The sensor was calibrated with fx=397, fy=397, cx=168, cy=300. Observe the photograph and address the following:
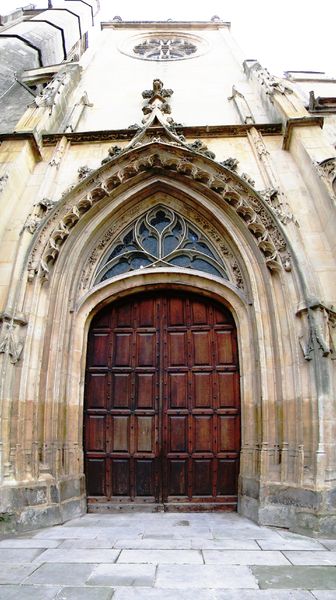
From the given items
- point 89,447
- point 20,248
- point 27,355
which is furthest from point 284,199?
point 89,447

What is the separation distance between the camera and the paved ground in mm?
3135

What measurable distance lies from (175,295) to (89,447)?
3.15 meters

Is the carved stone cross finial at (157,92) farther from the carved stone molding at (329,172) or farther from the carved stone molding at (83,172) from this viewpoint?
the carved stone molding at (329,172)

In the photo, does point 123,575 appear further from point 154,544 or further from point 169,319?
point 169,319

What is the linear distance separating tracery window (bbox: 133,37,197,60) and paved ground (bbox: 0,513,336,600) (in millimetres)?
13991

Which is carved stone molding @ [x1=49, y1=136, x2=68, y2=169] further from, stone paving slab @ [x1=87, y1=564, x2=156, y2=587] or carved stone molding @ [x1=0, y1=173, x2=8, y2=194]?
stone paving slab @ [x1=87, y1=564, x2=156, y2=587]

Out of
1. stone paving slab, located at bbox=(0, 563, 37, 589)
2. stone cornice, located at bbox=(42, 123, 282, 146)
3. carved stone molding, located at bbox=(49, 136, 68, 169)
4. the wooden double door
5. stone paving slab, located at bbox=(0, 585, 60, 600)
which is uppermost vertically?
stone cornice, located at bbox=(42, 123, 282, 146)

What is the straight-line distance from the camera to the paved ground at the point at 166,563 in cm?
313

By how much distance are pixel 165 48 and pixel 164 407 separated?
46.0 ft

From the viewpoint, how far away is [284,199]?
7.04 metres

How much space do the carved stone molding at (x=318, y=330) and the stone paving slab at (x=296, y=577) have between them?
2.73 metres

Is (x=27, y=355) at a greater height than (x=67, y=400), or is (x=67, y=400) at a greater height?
(x=27, y=355)

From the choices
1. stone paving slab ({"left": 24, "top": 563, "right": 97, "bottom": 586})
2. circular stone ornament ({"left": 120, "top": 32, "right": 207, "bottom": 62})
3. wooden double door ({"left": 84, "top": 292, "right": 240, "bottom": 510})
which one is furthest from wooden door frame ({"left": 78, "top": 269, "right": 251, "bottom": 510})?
circular stone ornament ({"left": 120, "top": 32, "right": 207, "bottom": 62})

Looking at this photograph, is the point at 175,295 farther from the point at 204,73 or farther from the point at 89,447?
the point at 204,73
